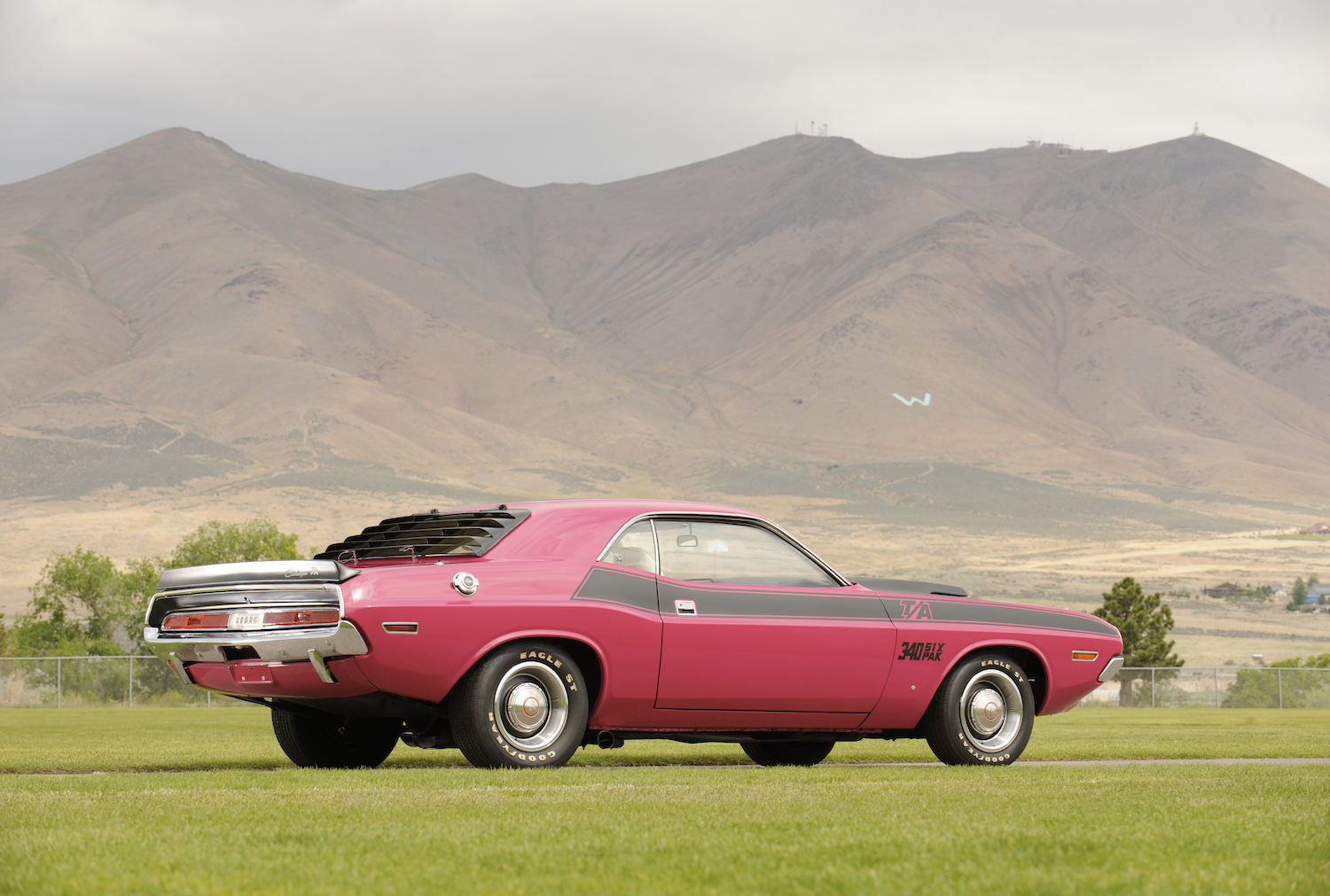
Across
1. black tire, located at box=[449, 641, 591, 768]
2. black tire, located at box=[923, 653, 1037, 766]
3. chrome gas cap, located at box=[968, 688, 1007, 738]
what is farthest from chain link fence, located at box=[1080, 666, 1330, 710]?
black tire, located at box=[449, 641, 591, 768]

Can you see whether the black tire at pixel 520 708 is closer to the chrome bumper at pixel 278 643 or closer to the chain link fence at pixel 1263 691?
the chrome bumper at pixel 278 643

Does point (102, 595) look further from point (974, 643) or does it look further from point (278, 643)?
point (974, 643)

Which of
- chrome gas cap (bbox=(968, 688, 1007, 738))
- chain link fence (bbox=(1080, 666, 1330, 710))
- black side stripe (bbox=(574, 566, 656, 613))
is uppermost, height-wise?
black side stripe (bbox=(574, 566, 656, 613))

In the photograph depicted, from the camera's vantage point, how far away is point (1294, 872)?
17.5ft

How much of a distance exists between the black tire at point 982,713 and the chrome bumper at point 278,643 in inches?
165

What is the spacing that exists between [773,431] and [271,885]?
170930 millimetres

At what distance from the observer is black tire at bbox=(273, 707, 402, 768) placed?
34.9ft

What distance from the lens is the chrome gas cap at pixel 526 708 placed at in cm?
916

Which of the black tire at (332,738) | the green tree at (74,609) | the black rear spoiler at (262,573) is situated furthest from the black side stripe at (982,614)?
the green tree at (74,609)

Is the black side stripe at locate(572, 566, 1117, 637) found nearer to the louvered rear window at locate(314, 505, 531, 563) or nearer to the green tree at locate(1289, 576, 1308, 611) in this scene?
the louvered rear window at locate(314, 505, 531, 563)

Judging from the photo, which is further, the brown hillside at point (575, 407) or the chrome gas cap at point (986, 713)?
the brown hillside at point (575, 407)

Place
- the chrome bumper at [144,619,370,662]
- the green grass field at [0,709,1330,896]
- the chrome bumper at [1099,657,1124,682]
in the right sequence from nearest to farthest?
the green grass field at [0,709,1330,896] < the chrome bumper at [144,619,370,662] < the chrome bumper at [1099,657,1124,682]

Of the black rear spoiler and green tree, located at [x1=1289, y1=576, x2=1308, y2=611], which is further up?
the black rear spoiler

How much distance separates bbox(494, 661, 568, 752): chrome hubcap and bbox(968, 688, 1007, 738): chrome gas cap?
10.4 ft
